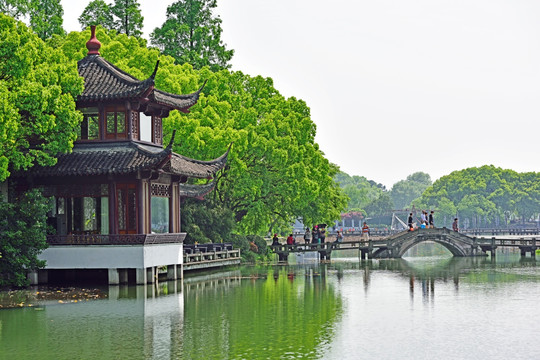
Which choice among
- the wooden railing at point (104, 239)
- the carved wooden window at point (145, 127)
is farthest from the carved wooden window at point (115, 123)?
the wooden railing at point (104, 239)

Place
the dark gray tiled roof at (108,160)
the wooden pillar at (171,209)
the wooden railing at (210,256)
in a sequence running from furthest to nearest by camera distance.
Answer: the wooden railing at (210,256)
the wooden pillar at (171,209)
the dark gray tiled roof at (108,160)

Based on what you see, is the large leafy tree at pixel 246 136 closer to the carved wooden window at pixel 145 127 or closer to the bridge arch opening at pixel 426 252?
the carved wooden window at pixel 145 127

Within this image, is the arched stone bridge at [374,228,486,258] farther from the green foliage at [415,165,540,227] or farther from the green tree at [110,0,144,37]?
the green foliage at [415,165,540,227]

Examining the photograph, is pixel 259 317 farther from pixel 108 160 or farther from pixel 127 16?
pixel 127 16

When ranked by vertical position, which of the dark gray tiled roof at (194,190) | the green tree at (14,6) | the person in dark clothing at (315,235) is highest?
the green tree at (14,6)

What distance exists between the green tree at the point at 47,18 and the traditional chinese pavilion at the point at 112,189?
21520mm

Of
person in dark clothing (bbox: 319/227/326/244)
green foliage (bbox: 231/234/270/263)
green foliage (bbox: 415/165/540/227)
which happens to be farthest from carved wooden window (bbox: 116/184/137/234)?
green foliage (bbox: 415/165/540/227)

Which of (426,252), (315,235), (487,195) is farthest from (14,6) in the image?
(487,195)

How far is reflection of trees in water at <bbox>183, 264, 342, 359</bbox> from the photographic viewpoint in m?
20.7

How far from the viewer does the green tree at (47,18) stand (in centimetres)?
5902

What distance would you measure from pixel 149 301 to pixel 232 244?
21454mm

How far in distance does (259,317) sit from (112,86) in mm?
15774

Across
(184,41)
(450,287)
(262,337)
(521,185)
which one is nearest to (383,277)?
(450,287)

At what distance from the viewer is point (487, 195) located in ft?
511
